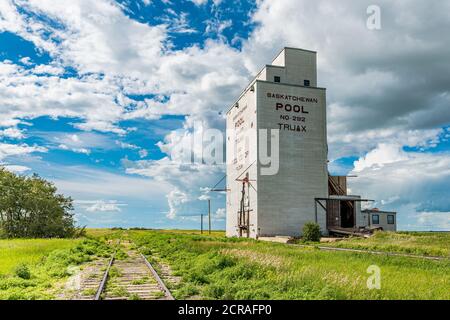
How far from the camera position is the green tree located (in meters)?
53.0

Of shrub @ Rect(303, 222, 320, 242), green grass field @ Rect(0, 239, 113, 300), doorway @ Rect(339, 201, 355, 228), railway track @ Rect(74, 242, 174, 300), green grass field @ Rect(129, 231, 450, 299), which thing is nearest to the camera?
green grass field @ Rect(129, 231, 450, 299)

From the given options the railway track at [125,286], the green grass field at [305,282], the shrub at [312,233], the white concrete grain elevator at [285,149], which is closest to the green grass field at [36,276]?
the railway track at [125,286]

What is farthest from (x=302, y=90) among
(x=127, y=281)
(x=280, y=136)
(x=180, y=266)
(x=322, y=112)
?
(x=127, y=281)

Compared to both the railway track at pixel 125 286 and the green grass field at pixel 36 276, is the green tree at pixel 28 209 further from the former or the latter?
the railway track at pixel 125 286

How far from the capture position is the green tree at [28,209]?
53031 mm

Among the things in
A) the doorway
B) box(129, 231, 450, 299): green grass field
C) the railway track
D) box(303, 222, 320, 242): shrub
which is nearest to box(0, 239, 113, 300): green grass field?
the railway track

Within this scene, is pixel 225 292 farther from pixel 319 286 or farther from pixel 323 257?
pixel 323 257

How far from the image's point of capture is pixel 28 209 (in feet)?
178

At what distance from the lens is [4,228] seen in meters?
54.1

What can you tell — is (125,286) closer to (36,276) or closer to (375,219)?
(36,276)

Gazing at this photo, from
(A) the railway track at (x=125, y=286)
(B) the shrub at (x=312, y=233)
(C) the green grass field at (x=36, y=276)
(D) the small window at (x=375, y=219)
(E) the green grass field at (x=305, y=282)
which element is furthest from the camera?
(D) the small window at (x=375, y=219)

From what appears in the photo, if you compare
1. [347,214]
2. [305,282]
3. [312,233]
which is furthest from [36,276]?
[347,214]

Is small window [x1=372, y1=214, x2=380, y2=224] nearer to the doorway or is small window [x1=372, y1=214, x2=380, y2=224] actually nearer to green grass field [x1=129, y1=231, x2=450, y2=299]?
the doorway
